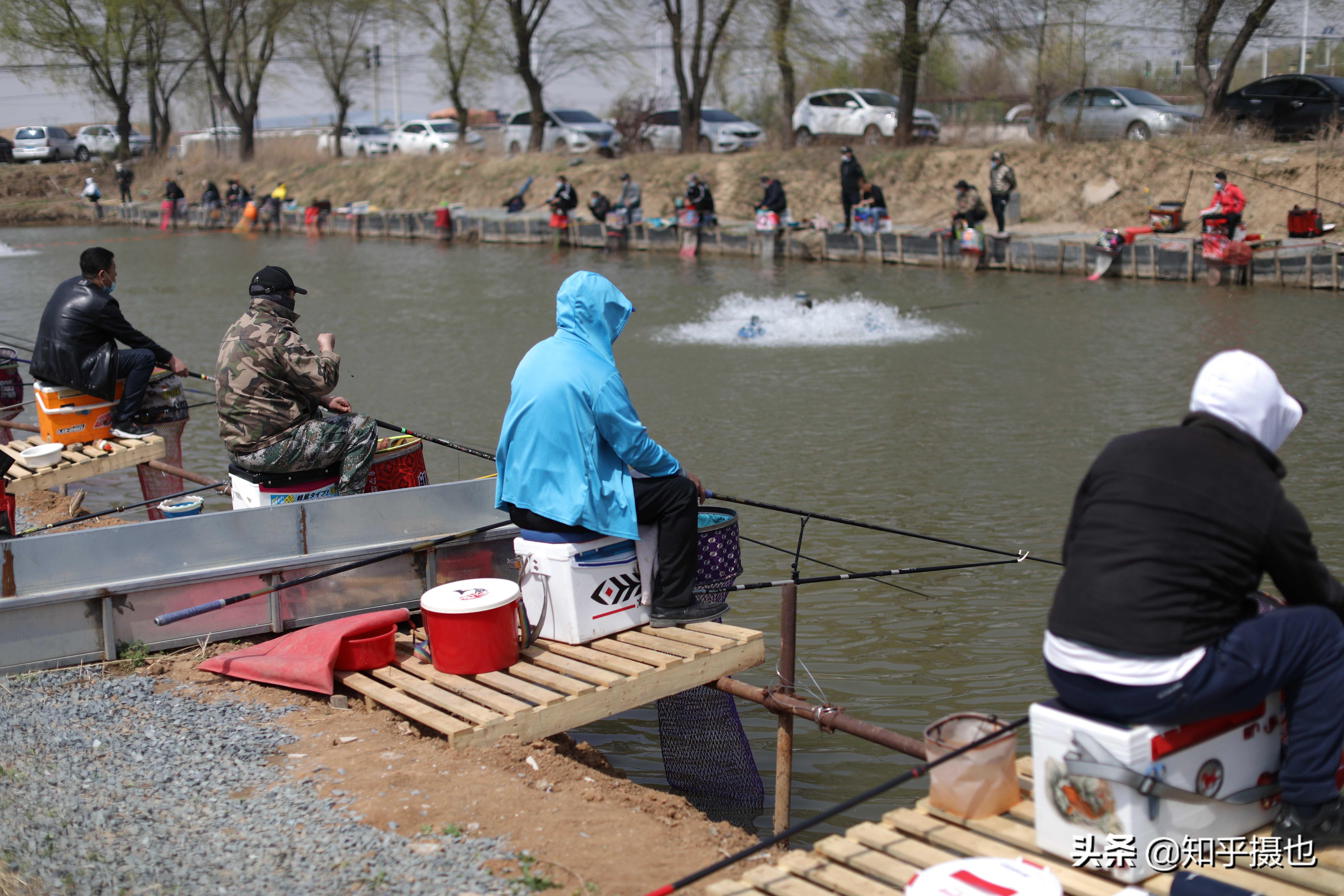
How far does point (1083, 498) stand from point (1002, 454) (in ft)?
24.2

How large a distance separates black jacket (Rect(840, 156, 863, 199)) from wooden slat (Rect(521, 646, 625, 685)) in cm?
2248

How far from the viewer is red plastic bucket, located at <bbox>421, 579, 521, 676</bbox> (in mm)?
5059

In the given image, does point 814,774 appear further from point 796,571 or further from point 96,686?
point 96,686

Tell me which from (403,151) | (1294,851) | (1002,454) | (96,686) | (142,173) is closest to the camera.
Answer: (1294,851)

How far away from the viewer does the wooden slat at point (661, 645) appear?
509 cm

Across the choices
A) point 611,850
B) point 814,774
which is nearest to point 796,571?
point 814,774

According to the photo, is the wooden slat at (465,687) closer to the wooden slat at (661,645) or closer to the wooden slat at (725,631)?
the wooden slat at (661,645)

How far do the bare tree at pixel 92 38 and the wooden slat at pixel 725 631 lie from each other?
2180 inches

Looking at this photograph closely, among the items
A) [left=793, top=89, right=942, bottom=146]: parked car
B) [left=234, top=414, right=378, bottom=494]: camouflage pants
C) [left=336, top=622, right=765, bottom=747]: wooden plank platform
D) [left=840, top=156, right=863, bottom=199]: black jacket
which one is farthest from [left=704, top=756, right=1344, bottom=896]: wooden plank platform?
[left=793, top=89, right=942, bottom=146]: parked car

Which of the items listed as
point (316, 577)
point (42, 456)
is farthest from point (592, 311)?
point (42, 456)

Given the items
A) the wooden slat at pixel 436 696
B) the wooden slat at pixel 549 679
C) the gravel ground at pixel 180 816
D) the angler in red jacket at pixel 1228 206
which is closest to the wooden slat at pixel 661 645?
the wooden slat at pixel 549 679

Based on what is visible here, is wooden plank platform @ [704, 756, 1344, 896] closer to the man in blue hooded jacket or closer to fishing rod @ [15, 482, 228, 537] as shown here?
the man in blue hooded jacket

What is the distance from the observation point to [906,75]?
30672 mm

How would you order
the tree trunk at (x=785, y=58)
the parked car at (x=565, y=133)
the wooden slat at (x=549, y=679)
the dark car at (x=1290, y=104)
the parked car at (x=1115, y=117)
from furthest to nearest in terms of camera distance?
the parked car at (x=565, y=133)
the tree trunk at (x=785, y=58)
the parked car at (x=1115, y=117)
the dark car at (x=1290, y=104)
the wooden slat at (x=549, y=679)
